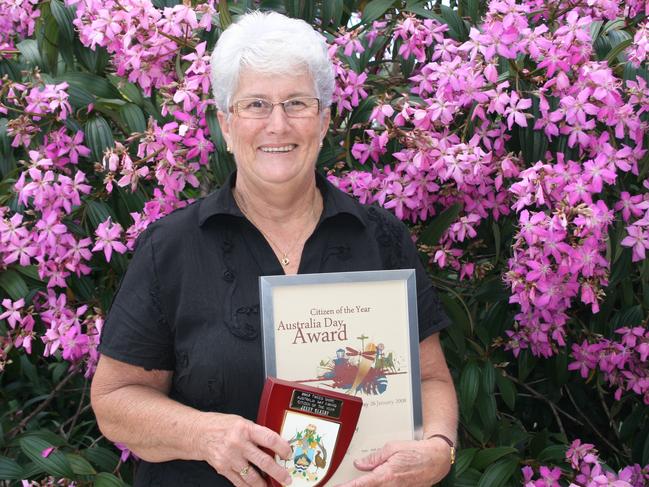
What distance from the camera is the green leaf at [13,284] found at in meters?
2.43

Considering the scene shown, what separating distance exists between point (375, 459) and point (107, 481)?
1.14m

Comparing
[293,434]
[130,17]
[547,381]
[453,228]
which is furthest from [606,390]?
[130,17]

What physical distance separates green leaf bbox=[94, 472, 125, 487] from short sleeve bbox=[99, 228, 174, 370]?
2.83ft

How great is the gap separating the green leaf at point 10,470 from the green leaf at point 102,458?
0.60 feet

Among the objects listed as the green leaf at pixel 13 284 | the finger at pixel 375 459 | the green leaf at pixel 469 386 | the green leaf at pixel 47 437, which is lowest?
the green leaf at pixel 47 437

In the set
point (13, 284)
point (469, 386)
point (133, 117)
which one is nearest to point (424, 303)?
point (469, 386)

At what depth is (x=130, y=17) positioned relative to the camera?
2248 millimetres

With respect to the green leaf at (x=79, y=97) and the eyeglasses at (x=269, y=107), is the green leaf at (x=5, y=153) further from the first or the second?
the eyeglasses at (x=269, y=107)

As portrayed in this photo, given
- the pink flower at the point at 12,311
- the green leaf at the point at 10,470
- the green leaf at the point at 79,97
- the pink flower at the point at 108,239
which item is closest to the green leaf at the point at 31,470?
the green leaf at the point at 10,470

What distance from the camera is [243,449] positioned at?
1.38 meters

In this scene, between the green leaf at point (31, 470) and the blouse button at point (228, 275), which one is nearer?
the blouse button at point (228, 275)

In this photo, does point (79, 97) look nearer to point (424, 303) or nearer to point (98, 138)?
point (98, 138)

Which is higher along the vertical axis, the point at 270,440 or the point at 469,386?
the point at 270,440

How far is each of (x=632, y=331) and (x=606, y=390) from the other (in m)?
0.49
